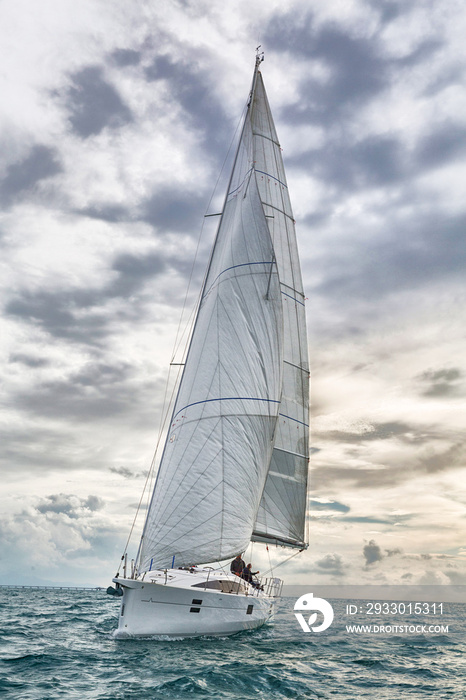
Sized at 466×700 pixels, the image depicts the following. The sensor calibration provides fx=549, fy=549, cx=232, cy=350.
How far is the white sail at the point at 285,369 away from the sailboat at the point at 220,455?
3.32 meters

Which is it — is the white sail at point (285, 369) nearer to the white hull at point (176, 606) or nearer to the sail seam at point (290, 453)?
the sail seam at point (290, 453)

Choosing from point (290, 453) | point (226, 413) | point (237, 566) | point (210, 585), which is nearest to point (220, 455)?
point (226, 413)

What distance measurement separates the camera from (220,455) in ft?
63.7

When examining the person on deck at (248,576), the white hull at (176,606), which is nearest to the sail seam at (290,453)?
the person on deck at (248,576)

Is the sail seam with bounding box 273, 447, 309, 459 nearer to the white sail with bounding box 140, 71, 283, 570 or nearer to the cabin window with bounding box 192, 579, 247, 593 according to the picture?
the white sail with bounding box 140, 71, 283, 570

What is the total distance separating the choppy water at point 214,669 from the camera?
40.9 feet

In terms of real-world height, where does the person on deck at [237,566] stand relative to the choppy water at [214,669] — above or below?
above

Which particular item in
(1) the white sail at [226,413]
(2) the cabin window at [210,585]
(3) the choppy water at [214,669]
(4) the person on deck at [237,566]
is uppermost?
(1) the white sail at [226,413]

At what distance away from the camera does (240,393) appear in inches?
807

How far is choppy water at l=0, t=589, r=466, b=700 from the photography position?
40.9 feet

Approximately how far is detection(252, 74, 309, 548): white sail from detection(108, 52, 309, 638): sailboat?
3.32 meters

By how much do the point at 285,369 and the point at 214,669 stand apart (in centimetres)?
1881

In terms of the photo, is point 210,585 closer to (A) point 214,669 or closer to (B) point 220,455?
(B) point 220,455

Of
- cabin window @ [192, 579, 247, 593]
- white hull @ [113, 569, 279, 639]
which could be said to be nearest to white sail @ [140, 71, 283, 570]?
white hull @ [113, 569, 279, 639]
